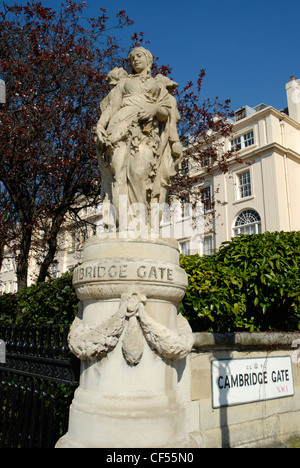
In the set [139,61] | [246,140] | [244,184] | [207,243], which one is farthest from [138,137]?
[207,243]

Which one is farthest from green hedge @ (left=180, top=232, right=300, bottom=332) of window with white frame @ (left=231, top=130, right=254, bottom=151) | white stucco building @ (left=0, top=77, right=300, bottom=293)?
window with white frame @ (left=231, top=130, right=254, bottom=151)

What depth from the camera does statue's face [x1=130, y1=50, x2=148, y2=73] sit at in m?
4.46

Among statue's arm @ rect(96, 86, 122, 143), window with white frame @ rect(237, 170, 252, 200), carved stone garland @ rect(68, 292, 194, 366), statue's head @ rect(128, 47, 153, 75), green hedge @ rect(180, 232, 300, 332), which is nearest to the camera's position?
carved stone garland @ rect(68, 292, 194, 366)

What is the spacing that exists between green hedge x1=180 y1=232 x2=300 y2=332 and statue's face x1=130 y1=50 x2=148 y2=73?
9.21ft

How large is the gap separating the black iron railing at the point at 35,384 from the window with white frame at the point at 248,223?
2422 centimetres

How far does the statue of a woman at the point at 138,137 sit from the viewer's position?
156 inches

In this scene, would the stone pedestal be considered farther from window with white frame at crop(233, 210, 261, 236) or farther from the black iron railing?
window with white frame at crop(233, 210, 261, 236)

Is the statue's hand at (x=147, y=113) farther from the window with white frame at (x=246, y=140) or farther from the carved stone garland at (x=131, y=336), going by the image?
the window with white frame at (x=246, y=140)

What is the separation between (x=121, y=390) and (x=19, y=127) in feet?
22.2

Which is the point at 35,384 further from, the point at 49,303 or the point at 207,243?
the point at 207,243

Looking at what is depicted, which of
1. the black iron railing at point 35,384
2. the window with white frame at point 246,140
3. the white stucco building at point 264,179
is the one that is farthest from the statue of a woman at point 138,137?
the window with white frame at point 246,140
